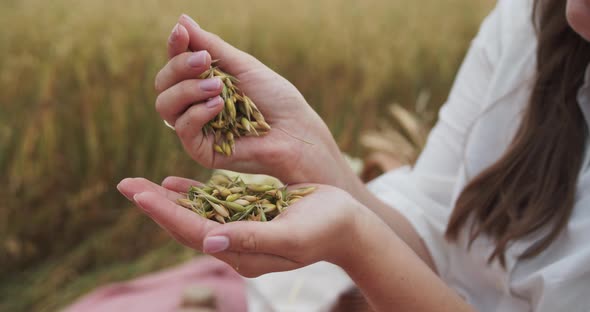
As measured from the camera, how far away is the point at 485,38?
3.90ft

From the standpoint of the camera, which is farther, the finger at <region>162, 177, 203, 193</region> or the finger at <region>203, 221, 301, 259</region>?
the finger at <region>162, 177, 203, 193</region>

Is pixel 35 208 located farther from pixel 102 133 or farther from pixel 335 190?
pixel 335 190

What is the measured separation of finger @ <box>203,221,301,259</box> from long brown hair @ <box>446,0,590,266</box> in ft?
1.67

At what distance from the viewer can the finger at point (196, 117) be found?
74 centimetres

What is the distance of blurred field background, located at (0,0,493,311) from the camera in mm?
2131

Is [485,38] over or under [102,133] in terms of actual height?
over

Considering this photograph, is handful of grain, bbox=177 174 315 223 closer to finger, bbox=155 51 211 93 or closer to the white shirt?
finger, bbox=155 51 211 93

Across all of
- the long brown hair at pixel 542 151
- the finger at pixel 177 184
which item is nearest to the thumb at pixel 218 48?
the finger at pixel 177 184

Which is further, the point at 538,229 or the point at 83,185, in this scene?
the point at 83,185

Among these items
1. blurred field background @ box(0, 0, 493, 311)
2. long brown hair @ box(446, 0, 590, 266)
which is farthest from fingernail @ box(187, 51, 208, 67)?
blurred field background @ box(0, 0, 493, 311)

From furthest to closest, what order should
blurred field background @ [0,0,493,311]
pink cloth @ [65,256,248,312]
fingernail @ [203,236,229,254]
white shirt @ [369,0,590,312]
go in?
blurred field background @ [0,0,493,311] < pink cloth @ [65,256,248,312] < white shirt @ [369,0,590,312] < fingernail @ [203,236,229,254]

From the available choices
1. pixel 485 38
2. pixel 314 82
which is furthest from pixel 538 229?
pixel 314 82

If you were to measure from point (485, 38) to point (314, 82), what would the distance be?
1.34 meters

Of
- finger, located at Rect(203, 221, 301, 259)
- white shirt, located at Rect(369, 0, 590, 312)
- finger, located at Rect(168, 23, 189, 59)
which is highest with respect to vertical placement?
finger, located at Rect(168, 23, 189, 59)
